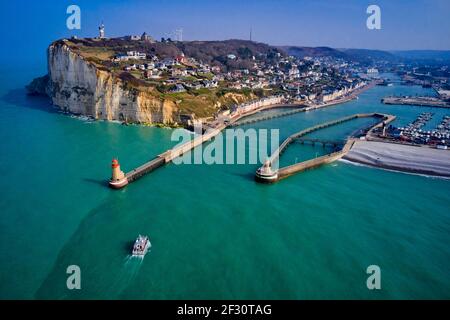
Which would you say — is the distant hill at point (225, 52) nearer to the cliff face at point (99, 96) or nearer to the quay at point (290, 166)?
the cliff face at point (99, 96)

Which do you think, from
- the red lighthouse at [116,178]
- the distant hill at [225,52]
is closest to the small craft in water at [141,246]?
the red lighthouse at [116,178]

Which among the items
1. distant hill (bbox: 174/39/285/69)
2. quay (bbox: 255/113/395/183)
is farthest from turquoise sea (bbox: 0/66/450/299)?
distant hill (bbox: 174/39/285/69)

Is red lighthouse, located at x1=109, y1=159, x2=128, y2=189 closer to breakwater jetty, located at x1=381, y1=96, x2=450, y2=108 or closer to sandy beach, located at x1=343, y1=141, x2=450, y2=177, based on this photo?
sandy beach, located at x1=343, y1=141, x2=450, y2=177

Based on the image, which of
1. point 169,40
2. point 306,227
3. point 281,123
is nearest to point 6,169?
point 306,227

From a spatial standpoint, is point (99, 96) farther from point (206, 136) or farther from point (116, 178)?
point (116, 178)

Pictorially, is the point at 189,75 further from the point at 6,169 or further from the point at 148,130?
the point at 6,169

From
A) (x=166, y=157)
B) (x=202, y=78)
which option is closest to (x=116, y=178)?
(x=166, y=157)
